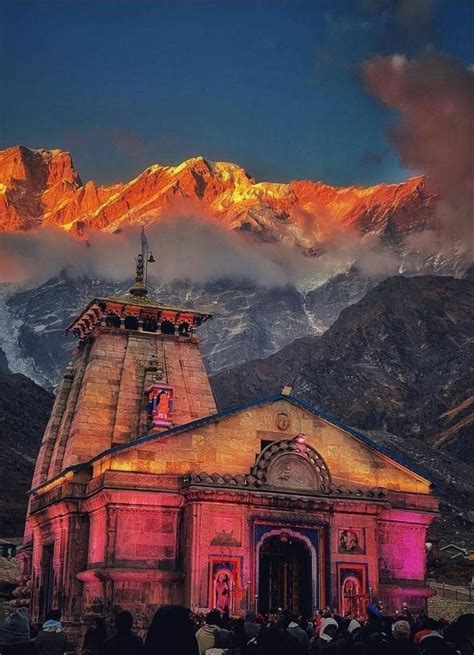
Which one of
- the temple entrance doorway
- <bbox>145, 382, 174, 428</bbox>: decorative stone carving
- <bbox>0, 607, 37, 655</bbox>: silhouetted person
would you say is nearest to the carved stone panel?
the temple entrance doorway

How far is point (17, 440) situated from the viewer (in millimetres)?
121188

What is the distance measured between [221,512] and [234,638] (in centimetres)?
1367

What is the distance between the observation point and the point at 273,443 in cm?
3070

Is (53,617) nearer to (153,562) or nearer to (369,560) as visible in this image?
(153,562)

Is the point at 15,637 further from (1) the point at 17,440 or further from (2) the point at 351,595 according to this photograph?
(1) the point at 17,440

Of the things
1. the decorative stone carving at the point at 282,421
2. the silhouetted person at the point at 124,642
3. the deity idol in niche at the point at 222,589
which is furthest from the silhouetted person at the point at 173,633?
the decorative stone carving at the point at 282,421

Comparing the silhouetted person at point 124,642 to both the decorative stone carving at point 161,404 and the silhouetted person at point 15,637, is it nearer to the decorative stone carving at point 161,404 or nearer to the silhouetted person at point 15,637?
the silhouetted person at point 15,637

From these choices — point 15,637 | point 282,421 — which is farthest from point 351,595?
point 15,637

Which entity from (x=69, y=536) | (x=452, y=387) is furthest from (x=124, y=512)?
(x=452, y=387)

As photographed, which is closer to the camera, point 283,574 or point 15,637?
point 15,637

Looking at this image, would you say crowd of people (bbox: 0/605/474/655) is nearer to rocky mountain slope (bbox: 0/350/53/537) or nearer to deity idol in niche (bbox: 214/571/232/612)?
deity idol in niche (bbox: 214/571/232/612)

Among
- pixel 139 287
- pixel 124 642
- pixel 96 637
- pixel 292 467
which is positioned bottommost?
pixel 124 642

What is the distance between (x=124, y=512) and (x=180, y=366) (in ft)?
33.2

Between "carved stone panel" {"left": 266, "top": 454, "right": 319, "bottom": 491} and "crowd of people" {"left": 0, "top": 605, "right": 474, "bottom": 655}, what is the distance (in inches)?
471
